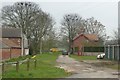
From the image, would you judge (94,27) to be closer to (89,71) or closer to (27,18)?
(27,18)

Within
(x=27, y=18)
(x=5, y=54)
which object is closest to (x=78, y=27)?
(x=27, y=18)

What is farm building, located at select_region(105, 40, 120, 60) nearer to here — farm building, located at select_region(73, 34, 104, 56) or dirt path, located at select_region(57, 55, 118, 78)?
dirt path, located at select_region(57, 55, 118, 78)

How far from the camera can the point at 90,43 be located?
309 ft

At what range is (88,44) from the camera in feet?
304

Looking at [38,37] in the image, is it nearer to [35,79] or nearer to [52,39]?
[52,39]

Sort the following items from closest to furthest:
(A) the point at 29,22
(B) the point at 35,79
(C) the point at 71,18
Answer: (B) the point at 35,79, (A) the point at 29,22, (C) the point at 71,18

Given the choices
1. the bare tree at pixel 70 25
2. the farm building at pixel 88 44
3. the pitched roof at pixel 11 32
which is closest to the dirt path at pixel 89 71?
the pitched roof at pixel 11 32

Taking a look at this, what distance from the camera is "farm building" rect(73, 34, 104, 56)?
8656cm

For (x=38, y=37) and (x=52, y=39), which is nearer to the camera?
(x=38, y=37)

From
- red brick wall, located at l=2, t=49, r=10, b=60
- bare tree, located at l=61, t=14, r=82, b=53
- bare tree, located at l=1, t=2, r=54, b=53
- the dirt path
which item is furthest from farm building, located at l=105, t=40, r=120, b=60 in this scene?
bare tree, located at l=61, t=14, r=82, b=53

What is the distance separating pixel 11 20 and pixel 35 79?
195 ft

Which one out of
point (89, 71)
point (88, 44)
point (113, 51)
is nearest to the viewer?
point (89, 71)

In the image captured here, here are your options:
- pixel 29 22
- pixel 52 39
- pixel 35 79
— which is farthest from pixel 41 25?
pixel 35 79

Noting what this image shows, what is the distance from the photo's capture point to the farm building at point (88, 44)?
284 ft
